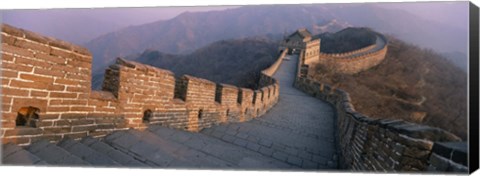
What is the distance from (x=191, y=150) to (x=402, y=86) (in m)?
26.9

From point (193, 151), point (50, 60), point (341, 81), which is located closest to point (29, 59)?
point (50, 60)

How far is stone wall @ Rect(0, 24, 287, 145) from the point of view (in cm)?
267

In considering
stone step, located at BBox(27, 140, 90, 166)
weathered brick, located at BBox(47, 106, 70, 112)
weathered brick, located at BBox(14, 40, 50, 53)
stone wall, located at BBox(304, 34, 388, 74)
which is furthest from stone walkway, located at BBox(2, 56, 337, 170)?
stone wall, located at BBox(304, 34, 388, 74)

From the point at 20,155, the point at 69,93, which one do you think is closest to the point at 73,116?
the point at 69,93

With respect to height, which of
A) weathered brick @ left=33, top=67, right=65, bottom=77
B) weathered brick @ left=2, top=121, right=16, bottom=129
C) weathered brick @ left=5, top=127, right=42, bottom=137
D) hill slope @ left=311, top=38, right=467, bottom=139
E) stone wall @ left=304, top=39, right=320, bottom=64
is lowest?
weathered brick @ left=5, top=127, right=42, bottom=137

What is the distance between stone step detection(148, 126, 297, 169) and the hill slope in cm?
238

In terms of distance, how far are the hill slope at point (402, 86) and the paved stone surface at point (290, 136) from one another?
1.95 meters

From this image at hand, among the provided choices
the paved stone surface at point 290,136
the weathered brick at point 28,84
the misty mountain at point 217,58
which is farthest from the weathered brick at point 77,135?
the misty mountain at point 217,58

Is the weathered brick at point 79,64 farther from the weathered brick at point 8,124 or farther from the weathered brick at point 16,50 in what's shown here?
the weathered brick at point 8,124

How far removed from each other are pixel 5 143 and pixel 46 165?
1.13 feet

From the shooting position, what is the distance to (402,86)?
88.9 feet

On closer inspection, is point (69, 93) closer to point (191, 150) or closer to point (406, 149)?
point (191, 150)

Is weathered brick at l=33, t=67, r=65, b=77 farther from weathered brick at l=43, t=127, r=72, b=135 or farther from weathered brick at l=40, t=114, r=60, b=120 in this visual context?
weathered brick at l=43, t=127, r=72, b=135

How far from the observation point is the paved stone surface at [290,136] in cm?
493
